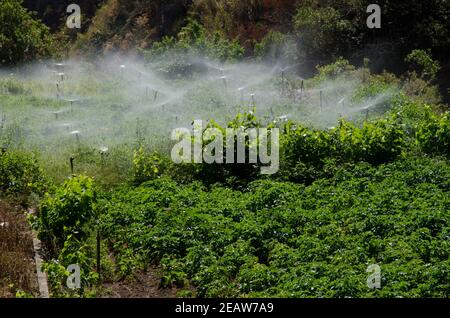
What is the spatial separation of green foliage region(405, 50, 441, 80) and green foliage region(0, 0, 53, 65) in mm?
10579

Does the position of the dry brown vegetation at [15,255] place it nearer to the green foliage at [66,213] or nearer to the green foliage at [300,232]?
the green foliage at [66,213]

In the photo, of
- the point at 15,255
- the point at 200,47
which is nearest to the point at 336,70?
the point at 200,47

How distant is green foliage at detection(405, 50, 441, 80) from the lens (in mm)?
17484

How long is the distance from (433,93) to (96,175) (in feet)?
25.9

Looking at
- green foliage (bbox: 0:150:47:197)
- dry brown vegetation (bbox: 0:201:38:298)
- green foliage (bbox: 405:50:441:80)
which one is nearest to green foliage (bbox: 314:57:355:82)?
green foliage (bbox: 405:50:441:80)

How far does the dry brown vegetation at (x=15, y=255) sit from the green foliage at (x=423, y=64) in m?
10.0

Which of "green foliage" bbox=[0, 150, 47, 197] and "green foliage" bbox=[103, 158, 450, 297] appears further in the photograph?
"green foliage" bbox=[0, 150, 47, 197]

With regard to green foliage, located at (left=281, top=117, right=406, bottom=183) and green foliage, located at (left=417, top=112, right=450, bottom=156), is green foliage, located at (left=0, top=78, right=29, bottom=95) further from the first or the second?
green foliage, located at (left=417, top=112, right=450, bottom=156)

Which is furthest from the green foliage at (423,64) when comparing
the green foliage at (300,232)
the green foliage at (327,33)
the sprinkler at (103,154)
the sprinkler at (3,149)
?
the sprinkler at (3,149)

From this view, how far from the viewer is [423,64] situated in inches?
700

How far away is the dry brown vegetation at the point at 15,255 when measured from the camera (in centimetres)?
941

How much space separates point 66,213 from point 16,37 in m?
12.2

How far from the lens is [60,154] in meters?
14.0
